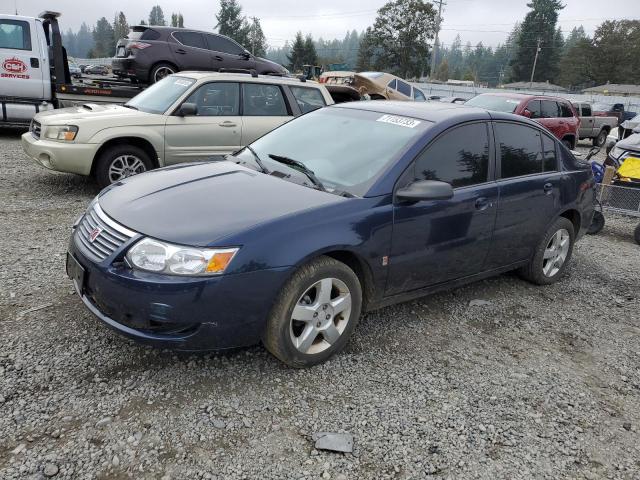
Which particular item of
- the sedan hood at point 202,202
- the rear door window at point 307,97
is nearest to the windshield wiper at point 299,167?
the sedan hood at point 202,202

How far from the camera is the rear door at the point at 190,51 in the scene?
39.9ft

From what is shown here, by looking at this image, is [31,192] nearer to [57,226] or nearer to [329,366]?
[57,226]

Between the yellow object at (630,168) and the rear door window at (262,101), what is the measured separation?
16.2 ft

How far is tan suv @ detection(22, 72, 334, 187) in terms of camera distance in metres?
6.45

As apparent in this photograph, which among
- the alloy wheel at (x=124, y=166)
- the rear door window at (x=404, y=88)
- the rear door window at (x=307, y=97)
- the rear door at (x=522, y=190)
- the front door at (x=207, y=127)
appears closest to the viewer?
the rear door at (x=522, y=190)

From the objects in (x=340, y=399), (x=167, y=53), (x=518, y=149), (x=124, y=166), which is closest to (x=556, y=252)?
(x=518, y=149)

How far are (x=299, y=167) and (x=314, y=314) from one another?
113 centimetres

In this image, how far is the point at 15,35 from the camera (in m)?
10.2

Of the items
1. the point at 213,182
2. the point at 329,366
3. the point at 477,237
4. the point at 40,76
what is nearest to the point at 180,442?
the point at 329,366

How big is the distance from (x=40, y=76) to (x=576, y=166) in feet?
32.6

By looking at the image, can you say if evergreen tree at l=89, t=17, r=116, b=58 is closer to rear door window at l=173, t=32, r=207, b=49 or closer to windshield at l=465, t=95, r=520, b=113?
rear door window at l=173, t=32, r=207, b=49

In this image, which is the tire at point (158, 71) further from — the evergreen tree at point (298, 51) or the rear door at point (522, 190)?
the evergreen tree at point (298, 51)

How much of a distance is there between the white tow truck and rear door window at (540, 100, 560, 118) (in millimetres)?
10243

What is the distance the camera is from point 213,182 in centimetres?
353
